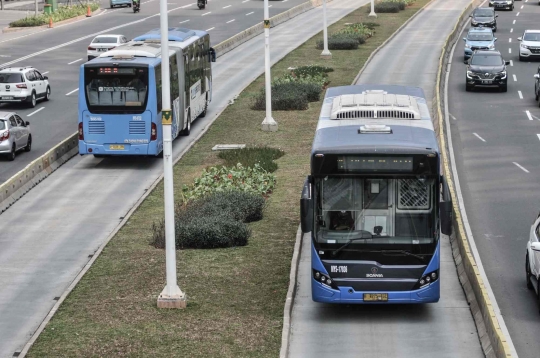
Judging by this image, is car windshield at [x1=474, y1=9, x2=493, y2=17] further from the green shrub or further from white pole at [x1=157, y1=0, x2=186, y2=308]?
white pole at [x1=157, y1=0, x2=186, y2=308]

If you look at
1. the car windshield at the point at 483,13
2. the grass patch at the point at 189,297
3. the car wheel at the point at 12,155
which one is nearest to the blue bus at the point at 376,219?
the grass patch at the point at 189,297

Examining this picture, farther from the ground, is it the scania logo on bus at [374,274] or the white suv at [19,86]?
the scania logo on bus at [374,274]

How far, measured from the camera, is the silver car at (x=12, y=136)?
3528 cm

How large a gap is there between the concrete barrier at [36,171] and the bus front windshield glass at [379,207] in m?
13.7

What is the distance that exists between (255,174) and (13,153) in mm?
A: 9383

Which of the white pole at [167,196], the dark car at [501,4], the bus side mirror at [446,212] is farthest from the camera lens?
the dark car at [501,4]

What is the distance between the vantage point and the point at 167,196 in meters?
18.7

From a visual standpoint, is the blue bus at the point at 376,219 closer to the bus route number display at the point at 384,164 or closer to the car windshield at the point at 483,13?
the bus route number display at the point at 384,164

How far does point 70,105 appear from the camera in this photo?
153 ft

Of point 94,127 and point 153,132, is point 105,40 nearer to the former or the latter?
point 94,127

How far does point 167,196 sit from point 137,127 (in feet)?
50.4

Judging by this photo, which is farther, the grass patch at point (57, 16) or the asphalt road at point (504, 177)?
the grass patch at point (57, 16)

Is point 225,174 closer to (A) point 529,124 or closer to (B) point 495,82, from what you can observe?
(A) point 529,124

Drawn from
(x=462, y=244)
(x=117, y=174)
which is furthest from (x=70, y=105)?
(x=462, y=244)
